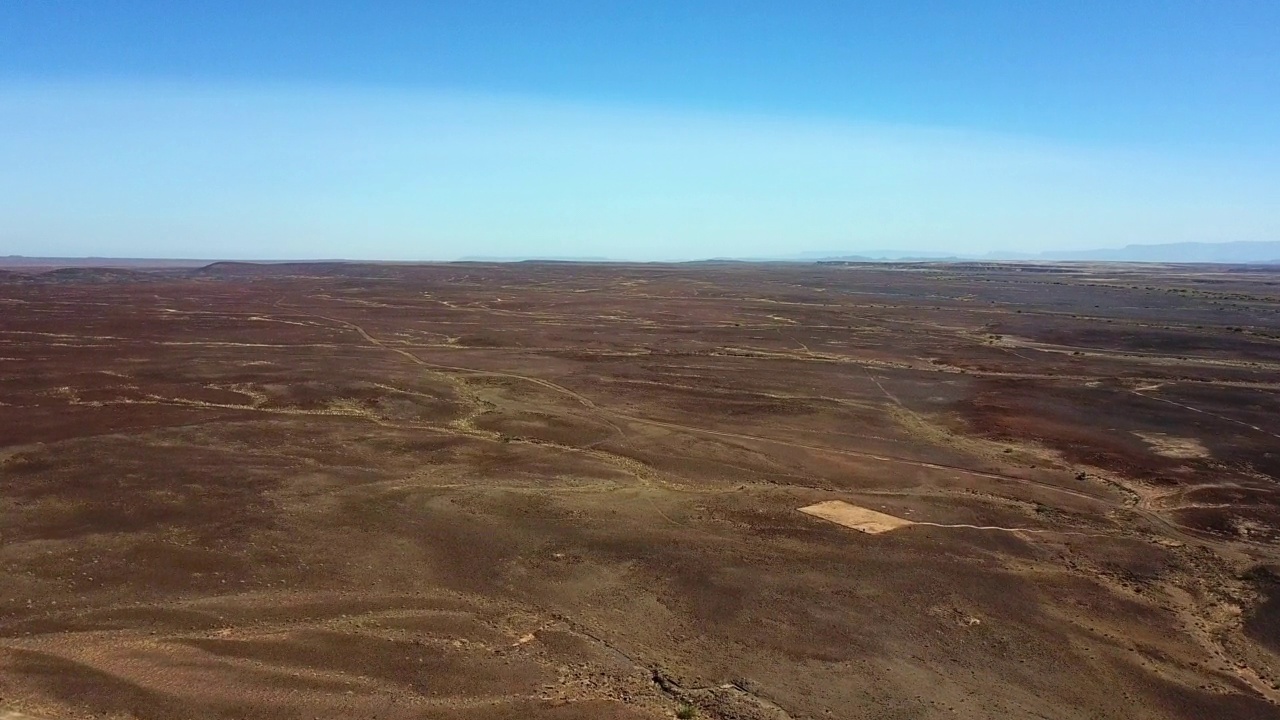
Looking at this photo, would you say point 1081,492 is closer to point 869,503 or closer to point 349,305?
point 869,503

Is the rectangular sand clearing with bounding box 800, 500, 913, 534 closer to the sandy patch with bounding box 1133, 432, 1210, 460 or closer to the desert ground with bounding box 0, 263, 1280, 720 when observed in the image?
the desert ground with bounding box 0, 263, 1280, 720

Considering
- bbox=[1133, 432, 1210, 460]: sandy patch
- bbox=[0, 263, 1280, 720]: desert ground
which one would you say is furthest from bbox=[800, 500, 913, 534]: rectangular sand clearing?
bbox=[1133, 432, 1210, 460]: sandy patch

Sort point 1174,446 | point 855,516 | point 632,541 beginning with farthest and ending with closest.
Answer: point 1174,446
point 855,516
point 632,541

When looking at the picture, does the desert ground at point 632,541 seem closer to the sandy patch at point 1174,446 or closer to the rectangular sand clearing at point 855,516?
the rectangular sand clearing at point 855,516

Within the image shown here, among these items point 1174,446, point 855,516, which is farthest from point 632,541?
point 1174,446

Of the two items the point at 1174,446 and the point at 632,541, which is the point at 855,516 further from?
the point at 1174,446

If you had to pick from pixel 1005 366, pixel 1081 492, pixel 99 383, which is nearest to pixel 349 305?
pixel 99 383
